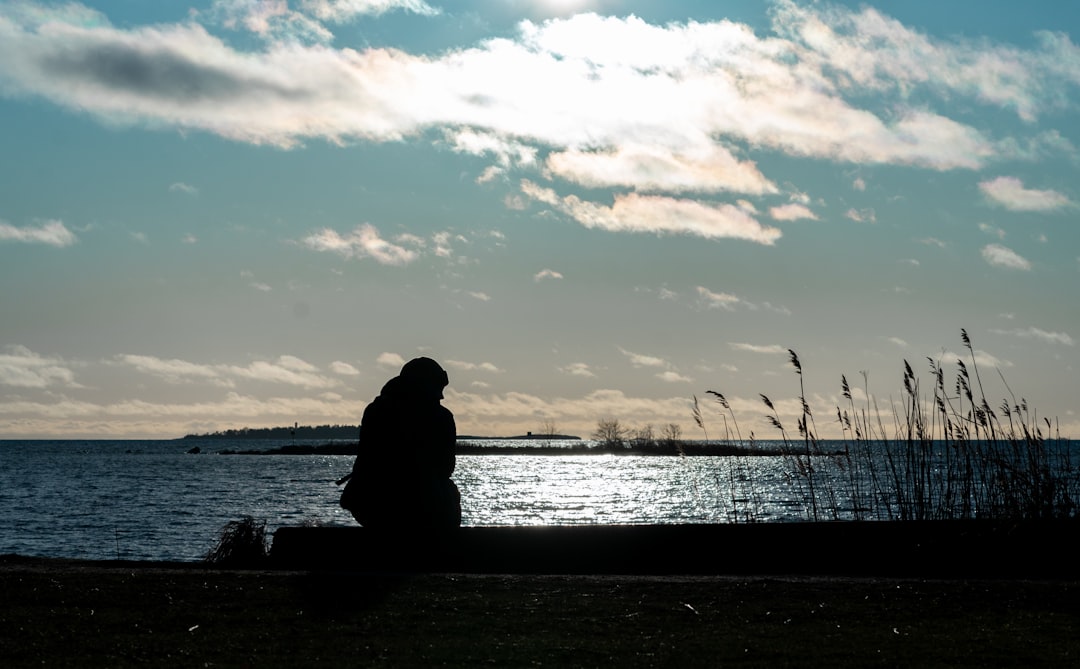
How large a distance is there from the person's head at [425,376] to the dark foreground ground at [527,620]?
2.60m

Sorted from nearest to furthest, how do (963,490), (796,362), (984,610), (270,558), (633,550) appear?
(984,610), (633,550), (270,558), (963,490), (796,362)

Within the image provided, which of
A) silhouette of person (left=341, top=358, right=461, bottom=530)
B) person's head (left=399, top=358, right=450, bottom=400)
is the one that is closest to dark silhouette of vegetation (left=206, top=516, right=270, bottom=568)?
silhouette of person (left=341, top=358, right=461, bottom=530)

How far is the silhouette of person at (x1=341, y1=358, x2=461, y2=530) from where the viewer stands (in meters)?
10.7

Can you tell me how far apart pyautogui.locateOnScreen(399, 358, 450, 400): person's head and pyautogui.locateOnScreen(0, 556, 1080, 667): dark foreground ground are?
260cm

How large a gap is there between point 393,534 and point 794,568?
3.68 m

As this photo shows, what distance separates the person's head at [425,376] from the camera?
11156 mm

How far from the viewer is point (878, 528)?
411 inches

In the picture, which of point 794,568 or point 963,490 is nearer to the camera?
point 794,568

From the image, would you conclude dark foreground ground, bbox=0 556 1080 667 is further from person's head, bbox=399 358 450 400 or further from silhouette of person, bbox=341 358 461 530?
person's head, bbox=399 358 450 400

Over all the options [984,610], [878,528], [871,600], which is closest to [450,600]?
[871,600]

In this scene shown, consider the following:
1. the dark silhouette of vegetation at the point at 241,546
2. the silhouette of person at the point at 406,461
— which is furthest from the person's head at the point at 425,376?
the dark silhouette of vegetation at the point at 241,546

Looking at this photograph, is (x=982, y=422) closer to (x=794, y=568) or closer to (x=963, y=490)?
(x=963, y=490)

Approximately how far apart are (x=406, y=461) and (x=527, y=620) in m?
4.47

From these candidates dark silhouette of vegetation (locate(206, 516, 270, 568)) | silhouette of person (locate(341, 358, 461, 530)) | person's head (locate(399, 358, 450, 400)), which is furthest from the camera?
dark silhouette of vegetation (locate(206, 516, 270, 568))
